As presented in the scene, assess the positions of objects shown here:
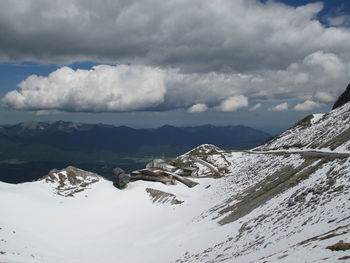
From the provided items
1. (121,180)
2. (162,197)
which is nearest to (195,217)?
(162,197)

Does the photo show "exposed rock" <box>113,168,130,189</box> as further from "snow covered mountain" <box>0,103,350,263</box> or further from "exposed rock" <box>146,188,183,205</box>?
"exposed rock" <box>146,188,183,205</box>

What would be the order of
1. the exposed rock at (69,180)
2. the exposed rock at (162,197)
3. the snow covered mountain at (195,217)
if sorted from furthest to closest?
the exposed rock at (69,180)
the exposed rock at (162,197)
the snow covered mountain at (195,217)

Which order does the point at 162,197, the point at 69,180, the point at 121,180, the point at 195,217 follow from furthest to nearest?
the point at 69,180
the point at 121,180
the point at 162,197
the point at 195,217

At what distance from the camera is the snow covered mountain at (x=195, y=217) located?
23953mm

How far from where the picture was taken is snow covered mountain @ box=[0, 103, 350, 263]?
78.6 ft

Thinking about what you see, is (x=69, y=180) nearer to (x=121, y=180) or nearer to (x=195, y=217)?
(x=121, y=180)

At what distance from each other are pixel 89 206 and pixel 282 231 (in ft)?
152

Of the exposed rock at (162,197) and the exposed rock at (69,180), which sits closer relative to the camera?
the exposed rock at (162,197)

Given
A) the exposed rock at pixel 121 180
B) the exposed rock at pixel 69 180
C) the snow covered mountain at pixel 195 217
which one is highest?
the exposed rock at pixel 69 180

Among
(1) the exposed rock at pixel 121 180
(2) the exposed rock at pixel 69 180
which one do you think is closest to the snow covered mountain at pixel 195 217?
(2) the exposed rock at pixel 69 180

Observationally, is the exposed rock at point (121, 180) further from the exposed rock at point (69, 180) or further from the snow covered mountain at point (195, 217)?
the exposed rock at point (69, 180)

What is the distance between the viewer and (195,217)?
49562 millimetres

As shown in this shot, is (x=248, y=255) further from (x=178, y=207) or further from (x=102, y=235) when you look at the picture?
(x=178, y=207)

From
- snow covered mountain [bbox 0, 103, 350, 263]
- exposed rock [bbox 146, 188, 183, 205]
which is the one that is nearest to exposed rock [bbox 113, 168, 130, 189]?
snow covered mountain [bbox 0, 103, 350, 263]
